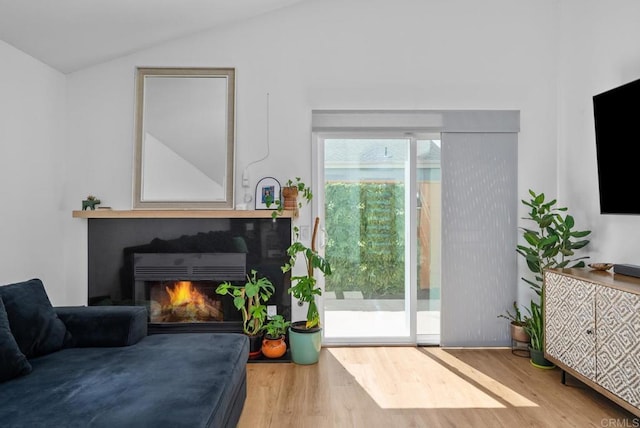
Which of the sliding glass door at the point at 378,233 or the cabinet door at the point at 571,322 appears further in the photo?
the sliding glass door at the point at 378,233

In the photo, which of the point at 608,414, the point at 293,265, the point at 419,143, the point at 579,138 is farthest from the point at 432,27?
the point at 608,414

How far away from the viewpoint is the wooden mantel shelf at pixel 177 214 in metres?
3.41

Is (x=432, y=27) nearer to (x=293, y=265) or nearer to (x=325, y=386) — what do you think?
(x=293, y=265)

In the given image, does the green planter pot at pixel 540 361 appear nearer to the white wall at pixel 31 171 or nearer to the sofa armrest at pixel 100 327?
the sofa armrest at pixel 100 327

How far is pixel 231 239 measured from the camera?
140 inches

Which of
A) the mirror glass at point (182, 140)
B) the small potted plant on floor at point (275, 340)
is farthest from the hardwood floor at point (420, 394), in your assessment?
the mirror glass at point (182, 140)

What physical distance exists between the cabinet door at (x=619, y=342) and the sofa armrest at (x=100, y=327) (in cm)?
271

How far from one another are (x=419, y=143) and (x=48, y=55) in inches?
121

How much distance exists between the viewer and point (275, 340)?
11.1 ft

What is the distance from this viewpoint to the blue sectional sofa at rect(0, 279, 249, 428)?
1.51 metres

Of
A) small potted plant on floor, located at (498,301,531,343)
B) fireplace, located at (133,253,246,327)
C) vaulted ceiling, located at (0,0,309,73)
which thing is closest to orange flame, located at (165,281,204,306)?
fireplace, located at (133,253,246,327)

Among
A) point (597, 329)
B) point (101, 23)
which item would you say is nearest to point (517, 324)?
point (597, 329)

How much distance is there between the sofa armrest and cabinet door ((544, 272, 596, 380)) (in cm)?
271

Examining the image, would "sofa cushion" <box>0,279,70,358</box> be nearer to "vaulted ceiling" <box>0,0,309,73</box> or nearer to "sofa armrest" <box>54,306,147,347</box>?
"sofa armrest" <box>54,306,147,347</box>
